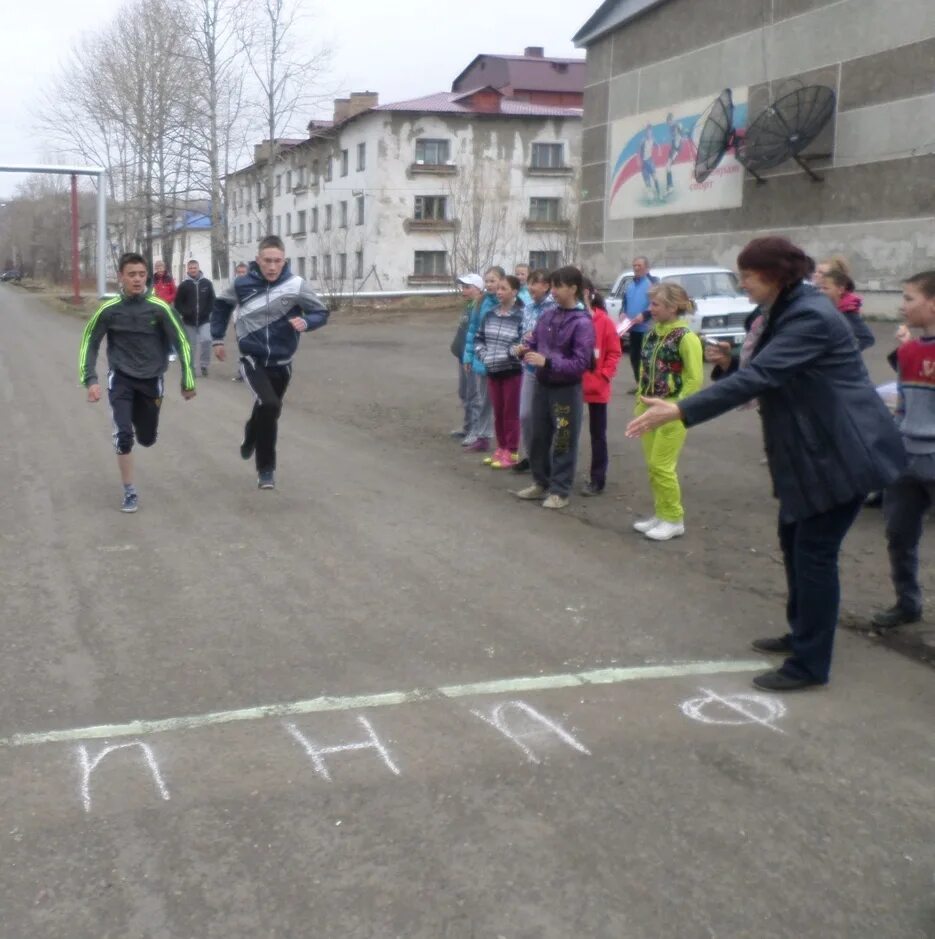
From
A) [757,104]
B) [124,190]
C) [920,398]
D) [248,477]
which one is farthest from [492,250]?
[920,398]

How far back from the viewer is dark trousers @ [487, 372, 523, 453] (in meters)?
10.5

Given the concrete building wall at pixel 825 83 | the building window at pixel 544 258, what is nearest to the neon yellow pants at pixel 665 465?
the concrete building wall at pixel 825 83

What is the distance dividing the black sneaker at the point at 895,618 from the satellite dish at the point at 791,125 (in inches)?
923

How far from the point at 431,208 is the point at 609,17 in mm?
24428

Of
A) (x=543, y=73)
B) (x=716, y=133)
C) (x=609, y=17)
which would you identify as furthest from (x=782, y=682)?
(x=543, y=73)

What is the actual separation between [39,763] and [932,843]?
124 inches

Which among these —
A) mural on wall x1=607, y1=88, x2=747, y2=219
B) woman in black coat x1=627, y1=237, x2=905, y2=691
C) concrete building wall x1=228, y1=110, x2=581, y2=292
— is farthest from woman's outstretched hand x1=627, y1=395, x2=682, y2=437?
concrete building wall x1=228, y1=110, x2=581, y2=292

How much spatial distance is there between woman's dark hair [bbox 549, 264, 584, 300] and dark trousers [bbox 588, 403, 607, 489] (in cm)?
112

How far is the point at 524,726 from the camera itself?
15.0ft

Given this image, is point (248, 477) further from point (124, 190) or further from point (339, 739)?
Answer: point (124, 190)

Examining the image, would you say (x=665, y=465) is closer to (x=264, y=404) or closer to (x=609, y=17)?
(x=264, y=404)

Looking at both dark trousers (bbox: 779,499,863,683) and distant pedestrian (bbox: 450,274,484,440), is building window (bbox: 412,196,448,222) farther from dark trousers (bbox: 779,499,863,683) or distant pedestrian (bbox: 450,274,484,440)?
dark trousers (bbox: 779,499,863,683)

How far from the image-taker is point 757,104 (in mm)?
29641

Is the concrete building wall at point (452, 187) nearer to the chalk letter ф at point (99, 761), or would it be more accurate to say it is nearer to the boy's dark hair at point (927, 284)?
the boy's dark hair at point (927, 284)
